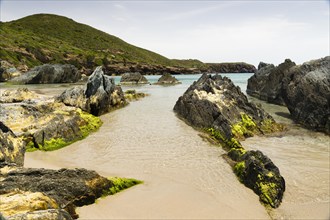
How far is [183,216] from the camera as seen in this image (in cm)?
988

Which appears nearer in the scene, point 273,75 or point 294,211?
point 294,211

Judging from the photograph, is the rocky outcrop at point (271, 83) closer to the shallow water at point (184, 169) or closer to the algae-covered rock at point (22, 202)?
the shallow water at point (184, 169)

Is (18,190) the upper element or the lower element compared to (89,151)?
upper

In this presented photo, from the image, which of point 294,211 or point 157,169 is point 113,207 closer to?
point 157,169

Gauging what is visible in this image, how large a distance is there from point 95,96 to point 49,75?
173 feet

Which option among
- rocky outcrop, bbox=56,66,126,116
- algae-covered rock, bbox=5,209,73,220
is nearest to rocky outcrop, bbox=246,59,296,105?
rocky outcrop, bbox=56,66,126,116

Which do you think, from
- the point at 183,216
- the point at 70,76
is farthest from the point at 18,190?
the point at 70,76

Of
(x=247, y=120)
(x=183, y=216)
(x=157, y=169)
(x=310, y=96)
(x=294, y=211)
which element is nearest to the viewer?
(x=183, y=216)

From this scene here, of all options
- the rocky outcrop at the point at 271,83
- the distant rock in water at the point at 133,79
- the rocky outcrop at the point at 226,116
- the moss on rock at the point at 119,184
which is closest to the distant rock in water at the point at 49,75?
the distant rock in water at the point at 133,79

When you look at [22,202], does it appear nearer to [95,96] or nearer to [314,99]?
[95,96]

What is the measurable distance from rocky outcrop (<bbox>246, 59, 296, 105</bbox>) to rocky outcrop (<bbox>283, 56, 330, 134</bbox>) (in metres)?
8.83

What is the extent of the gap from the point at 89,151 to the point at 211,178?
24.1 feet

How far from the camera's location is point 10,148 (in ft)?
40.2

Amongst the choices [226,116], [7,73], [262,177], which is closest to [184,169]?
[262,177]
